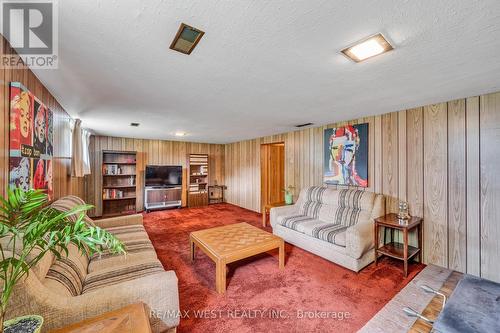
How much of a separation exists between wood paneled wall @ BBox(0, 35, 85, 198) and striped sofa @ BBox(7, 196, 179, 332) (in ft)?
2.27

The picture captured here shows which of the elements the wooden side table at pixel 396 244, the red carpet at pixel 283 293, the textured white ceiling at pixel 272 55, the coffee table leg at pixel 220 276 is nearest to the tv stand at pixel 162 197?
the red carpet at pixel 283 293

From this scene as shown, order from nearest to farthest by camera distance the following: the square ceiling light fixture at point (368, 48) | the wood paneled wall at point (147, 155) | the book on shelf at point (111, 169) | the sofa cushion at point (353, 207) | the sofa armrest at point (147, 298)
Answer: the sofa armrest at point (147, 298), the square ceiling light fixture at point (368, 48), the sofa cushion at point (353, 207), the wood paneled wall at point (147, 155), the book on shelf at point (111, 169)

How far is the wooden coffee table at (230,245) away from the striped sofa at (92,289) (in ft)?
2.02

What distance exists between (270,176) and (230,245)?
3353 millimetres

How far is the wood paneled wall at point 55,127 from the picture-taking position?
1352mm

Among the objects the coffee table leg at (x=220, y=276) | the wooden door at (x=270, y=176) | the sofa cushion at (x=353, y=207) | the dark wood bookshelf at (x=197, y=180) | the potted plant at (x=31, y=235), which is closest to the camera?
the potted plant at (x=31, y=235)

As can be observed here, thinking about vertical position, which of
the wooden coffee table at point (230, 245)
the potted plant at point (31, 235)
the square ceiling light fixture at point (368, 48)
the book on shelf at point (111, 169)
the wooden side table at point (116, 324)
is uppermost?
the square ceiling light fixture at point (368, 48)

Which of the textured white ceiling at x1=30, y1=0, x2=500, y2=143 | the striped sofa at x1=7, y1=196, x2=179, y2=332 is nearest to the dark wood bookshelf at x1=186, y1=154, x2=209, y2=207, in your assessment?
the textured white ceiling at x1=30, y1=0, x2=500, y2=143

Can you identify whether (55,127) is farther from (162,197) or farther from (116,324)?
(162,197)

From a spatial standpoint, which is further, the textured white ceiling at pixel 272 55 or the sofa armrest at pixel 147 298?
the sofa armrest at pixel 147 298

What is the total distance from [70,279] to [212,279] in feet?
4.54

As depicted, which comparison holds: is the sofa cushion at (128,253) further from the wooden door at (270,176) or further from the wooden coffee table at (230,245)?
the wooden door at (270,176)

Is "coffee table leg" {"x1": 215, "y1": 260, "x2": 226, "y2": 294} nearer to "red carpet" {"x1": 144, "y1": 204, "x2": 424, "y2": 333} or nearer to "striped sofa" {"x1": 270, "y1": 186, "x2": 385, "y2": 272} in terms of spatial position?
"red carpet" {"x1": 144, "y1": 204, "x2": 424, "y2": 333}

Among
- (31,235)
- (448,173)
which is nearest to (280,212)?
(448,173)
